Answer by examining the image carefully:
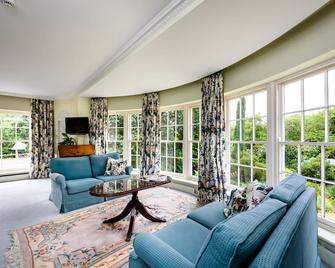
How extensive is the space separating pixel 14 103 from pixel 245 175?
20.3ft

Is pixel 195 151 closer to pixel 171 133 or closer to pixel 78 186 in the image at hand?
pixel 171 133

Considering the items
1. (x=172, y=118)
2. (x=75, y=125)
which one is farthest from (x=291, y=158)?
(x=75, y=125)

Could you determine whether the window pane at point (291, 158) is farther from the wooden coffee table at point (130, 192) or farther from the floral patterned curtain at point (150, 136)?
the floral patterned curtain at point (150, 136)

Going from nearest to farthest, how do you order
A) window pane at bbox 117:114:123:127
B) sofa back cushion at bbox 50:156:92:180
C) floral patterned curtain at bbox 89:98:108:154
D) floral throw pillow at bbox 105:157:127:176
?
sofa back cushion at bbox 50:156:92:180, floral throw pillow at bbox 105:157:127:176, floral patterned curtain at bbox 89:98:108:154, window pane at bbox 117:114:123:127

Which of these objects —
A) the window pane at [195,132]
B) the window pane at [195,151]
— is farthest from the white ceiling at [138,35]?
the window pane at [195,151]

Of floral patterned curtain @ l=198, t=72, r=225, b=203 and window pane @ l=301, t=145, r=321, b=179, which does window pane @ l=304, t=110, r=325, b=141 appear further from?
floral patterned curtain @ l=198, t=72, r=225, b=203

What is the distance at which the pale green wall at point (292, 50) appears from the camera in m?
1.72

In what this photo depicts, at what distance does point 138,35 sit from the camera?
2227 mm

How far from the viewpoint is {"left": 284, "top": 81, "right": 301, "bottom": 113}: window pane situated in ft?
7.32

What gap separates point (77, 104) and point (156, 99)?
2.49m

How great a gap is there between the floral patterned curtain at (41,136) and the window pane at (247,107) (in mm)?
5385

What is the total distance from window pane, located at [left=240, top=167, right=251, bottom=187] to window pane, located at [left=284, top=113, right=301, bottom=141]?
0.86m

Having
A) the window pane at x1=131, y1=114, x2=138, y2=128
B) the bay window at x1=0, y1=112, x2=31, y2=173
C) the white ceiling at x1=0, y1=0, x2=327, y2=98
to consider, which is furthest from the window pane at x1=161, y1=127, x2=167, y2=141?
the bay window at x1=0, y1=112, x2=31, y2=173

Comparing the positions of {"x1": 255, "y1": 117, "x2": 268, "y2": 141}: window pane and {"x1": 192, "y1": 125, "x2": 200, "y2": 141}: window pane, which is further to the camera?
{"x1": 192, "y1": 125, "x2": 200, "y2": 141}: window pane
